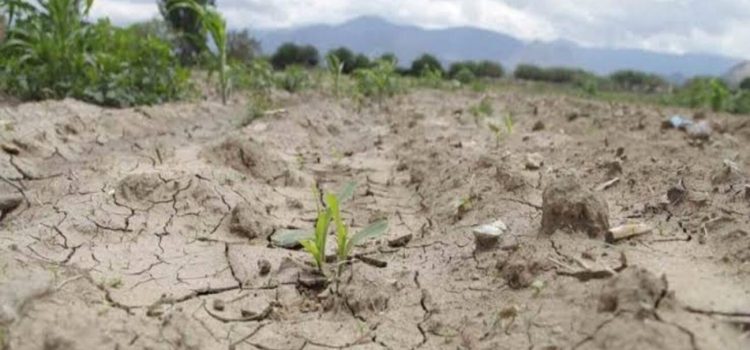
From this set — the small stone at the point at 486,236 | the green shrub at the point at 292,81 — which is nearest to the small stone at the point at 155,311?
the small stone at the point at 486,236

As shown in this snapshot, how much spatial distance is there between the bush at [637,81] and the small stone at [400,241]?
13.4 meters

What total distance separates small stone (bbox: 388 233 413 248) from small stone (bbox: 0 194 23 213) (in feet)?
5.63

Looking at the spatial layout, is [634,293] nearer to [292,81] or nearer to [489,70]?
[292,81]

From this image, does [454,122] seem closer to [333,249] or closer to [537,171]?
[537,171]

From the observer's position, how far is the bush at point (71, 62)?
547cm

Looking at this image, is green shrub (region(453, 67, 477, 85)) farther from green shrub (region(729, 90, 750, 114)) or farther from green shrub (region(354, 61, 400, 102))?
green shrub (region(729, 90, 750, 114))

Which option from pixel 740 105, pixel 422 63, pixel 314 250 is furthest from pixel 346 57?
pixel 314 250

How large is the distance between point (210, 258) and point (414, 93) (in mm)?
7065

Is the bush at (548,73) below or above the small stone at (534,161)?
below

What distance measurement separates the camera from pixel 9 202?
3.13 metres

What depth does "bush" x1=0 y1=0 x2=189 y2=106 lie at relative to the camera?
5469 mm

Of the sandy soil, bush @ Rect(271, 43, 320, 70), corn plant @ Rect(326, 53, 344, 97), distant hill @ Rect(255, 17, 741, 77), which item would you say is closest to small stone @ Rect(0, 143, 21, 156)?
the sandy soil

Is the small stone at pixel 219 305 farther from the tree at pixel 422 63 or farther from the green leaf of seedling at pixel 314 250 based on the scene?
the tree at pixel 422 63

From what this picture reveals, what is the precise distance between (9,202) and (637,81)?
15.2 metres
